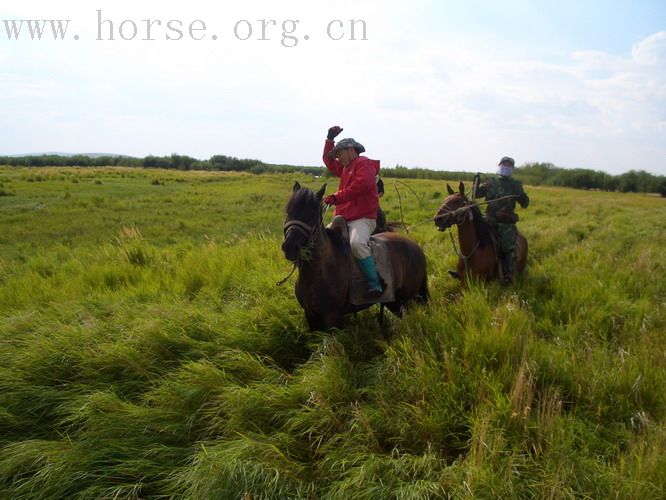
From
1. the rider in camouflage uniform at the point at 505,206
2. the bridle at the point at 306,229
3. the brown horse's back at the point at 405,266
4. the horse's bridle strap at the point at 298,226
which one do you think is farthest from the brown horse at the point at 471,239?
the horse's bridle strap at the point at 298,226

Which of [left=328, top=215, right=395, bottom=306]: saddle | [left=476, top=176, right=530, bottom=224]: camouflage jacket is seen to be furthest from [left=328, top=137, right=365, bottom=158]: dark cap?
[left=476, top=176, right=530, bottom=224]: camouflage jacket

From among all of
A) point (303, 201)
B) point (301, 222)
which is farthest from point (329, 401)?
point (303, 201)

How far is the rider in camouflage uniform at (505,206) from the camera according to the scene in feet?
22.3

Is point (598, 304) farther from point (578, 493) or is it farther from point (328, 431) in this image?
point (328, 431)

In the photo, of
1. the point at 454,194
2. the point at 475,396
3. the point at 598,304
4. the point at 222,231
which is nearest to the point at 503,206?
the point at 454,194

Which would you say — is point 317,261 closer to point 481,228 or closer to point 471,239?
point 471,239

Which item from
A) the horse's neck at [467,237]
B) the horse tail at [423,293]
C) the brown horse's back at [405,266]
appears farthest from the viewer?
the horse's neck at [467,237]

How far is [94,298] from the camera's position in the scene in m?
5.70

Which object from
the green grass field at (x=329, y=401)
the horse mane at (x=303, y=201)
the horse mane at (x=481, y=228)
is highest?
the horse mane at (x=303, y=201)

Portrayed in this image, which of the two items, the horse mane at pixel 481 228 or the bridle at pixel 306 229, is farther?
the horse mane at pixel 481 228

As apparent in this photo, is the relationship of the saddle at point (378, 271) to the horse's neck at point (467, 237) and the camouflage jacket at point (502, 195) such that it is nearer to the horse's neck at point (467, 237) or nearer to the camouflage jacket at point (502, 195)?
the horse's neck at point (467, 237)

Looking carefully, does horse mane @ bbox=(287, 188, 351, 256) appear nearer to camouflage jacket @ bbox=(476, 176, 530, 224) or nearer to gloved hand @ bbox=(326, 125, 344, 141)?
gloved hand @ bbox=(326, 125, 344, 141)

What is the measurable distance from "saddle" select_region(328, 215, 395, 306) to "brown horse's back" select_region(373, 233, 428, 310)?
0.46 ft

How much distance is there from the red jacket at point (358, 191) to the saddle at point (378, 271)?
0.16 meters
